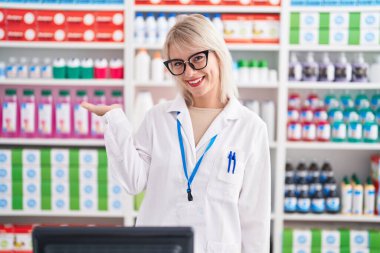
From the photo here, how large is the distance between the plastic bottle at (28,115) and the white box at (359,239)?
8.24ft

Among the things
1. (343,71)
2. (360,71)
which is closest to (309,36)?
(343,71)

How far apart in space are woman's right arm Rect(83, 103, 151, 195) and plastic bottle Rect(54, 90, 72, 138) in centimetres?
186

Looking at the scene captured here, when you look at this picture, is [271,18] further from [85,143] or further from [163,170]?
[163,170]

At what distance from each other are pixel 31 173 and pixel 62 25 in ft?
3.67

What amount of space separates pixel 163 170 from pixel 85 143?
1.98m

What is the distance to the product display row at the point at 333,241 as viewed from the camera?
3816 millimetres

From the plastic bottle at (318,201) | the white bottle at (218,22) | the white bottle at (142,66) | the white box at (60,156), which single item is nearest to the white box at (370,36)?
the white bottle at (218,22)

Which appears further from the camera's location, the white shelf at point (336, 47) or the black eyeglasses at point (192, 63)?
the white shelf at point (336, 47)

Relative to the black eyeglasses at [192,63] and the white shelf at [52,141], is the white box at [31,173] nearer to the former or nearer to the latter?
the white shelf at [52,141]

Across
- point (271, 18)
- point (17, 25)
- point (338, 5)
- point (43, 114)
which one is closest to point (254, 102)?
point (271, 18)

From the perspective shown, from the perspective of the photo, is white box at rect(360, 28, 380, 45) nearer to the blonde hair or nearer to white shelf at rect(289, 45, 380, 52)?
white shelf at rect(289, 45, 380, 52)

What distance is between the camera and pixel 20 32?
3773 millimetres

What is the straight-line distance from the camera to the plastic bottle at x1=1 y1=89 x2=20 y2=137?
377 centimetres

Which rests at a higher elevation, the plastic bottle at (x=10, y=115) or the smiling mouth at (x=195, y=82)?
the smiling mouth at (x=195, y=82)
